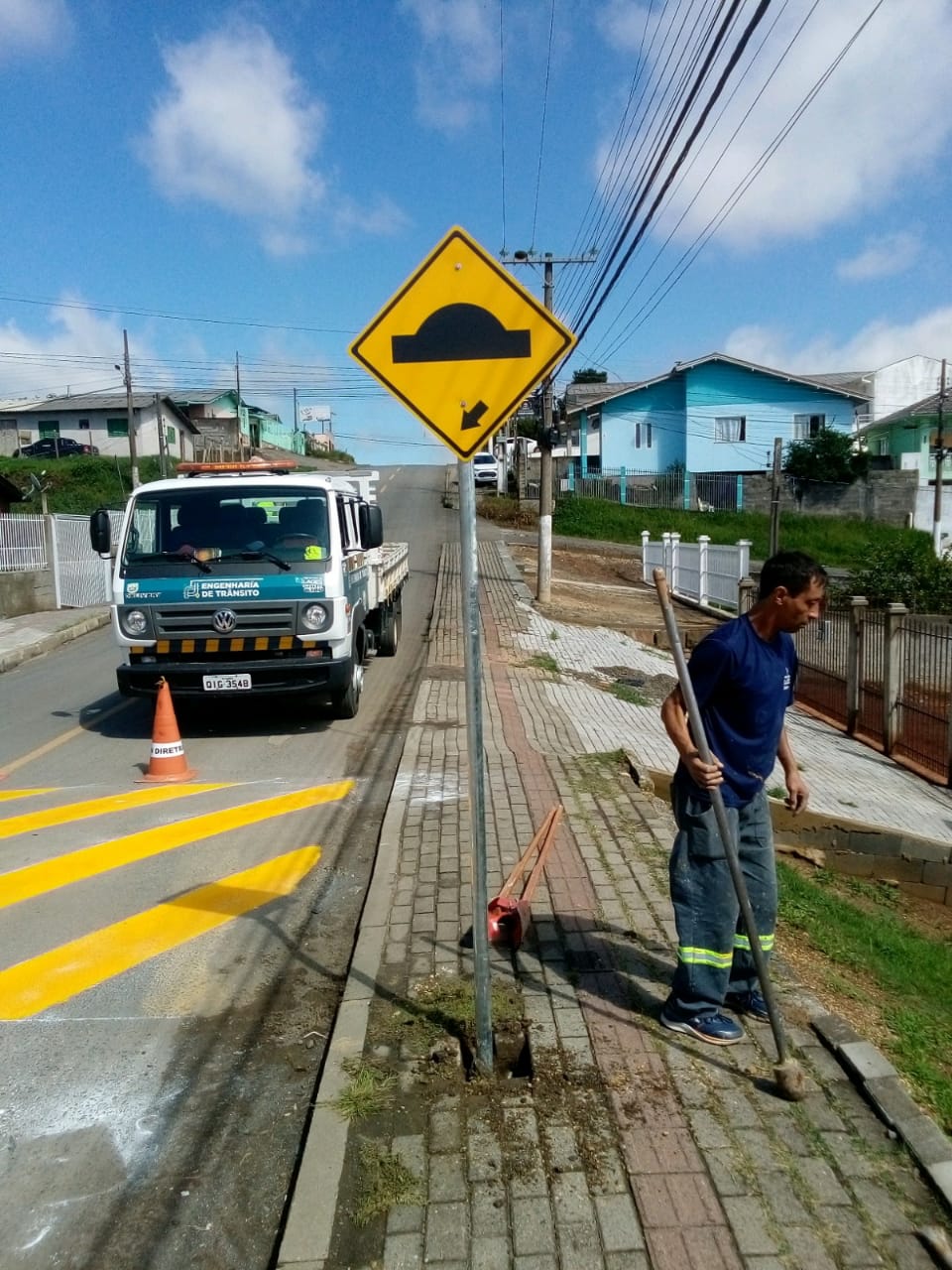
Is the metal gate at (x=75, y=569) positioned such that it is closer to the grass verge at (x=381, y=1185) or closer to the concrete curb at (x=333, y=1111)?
the concrete curb at (x=333, y=1111)

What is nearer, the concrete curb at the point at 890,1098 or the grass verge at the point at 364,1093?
the concrete curb at the point at 890,1098

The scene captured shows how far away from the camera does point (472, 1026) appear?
3.85 m

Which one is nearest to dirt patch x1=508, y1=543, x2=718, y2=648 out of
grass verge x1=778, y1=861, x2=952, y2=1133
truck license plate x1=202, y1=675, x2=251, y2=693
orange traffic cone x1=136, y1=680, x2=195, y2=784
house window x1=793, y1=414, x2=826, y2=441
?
truck license plate x1=202, y1=675, x2=251, y2=693

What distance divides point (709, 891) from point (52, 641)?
15230mm

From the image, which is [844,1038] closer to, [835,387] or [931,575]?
[931,575]

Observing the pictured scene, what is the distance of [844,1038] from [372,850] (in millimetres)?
3344

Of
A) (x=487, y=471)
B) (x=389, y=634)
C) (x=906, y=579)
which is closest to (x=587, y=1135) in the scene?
(x=389, y=634)

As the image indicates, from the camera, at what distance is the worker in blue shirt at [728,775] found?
3.60 m

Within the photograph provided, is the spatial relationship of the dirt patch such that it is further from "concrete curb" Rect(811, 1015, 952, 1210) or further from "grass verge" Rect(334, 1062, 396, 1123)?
"grass verge" Rect(334, 1062, 396, 1123)

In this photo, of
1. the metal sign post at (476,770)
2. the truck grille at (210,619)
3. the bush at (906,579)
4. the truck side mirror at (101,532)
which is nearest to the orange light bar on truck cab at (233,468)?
the truck side mirror at (101,532)

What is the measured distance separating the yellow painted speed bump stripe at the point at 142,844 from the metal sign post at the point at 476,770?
3170 mm

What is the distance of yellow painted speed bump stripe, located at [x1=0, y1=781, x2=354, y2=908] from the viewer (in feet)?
18.9

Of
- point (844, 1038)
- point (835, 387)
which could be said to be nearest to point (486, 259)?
point (844, 1038)

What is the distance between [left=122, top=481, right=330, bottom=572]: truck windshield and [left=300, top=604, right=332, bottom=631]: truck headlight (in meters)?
0.44
